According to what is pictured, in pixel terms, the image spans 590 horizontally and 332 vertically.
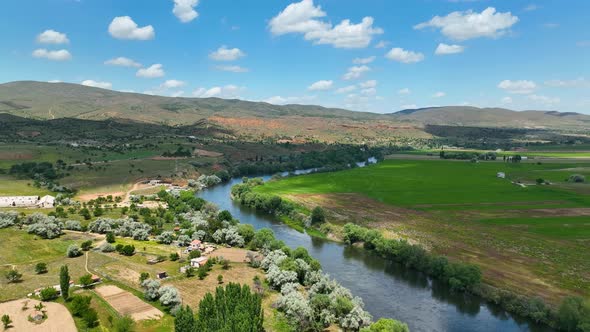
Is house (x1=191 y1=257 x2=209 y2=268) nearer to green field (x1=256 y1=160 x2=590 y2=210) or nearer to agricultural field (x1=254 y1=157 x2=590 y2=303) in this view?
agricultural field (x1=254 y1=157 x2=590 y2=303)

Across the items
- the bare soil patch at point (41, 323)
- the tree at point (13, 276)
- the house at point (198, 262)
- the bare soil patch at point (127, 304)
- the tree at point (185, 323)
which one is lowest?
the bare soil patch at point (127, 304)

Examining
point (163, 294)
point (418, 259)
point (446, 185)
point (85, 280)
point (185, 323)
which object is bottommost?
point (418, 259)

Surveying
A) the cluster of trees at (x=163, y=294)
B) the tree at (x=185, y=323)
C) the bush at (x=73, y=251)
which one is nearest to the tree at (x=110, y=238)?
the bush at (x=73, y=251)

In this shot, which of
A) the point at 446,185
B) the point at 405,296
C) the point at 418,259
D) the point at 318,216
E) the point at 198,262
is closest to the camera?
the point at 405,296

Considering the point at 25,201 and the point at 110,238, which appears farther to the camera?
the point at 25,201

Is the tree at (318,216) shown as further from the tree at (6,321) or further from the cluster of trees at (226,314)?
the tree at (6,321)

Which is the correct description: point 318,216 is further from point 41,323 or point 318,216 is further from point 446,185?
point 446,185

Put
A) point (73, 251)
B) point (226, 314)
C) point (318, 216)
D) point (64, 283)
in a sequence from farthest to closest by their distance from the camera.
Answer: point (318, 216)
point (73, 251)
point (64, 283)
point (226, 314)

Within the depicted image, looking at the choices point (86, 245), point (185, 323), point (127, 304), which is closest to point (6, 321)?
point (127, 304)
